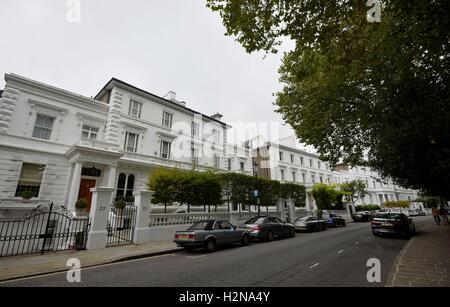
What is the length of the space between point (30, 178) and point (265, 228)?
17.9 meters

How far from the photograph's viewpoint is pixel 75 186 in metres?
16.3

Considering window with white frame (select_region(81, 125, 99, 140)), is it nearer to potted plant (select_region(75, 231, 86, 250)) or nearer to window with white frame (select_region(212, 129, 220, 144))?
potted plant (select_region(75, 231, 86, 250))

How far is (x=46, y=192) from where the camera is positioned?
16.4 meters

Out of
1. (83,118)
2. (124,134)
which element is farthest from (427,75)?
(83,118)

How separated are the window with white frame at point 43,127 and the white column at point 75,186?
419cm

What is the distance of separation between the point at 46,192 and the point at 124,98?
35.4 feet

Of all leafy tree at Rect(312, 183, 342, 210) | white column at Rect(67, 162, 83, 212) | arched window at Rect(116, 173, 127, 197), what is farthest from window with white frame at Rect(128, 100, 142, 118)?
leafy tree at Rect(312, 183, 342, 210)

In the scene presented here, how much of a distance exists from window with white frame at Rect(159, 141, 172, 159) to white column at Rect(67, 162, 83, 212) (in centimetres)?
830

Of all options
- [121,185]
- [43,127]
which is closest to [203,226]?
[121,185]

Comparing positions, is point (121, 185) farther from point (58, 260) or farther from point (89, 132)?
point (58, 260)

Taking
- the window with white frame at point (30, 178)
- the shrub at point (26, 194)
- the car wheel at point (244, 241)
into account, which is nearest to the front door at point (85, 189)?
the window with white frame at point (30, 178)

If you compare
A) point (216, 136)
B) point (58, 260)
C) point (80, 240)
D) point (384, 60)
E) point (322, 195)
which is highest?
point (216, 136)

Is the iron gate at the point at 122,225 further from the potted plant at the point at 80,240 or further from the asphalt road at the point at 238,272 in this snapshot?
the asphalt road at the point at 238,272

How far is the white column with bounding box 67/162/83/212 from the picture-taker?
1595 cm
